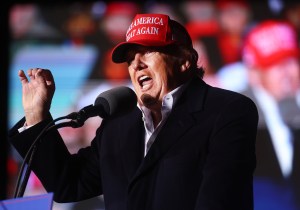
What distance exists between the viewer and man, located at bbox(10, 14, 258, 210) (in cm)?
153

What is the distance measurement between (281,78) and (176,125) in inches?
80.5

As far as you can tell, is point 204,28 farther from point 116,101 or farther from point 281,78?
point 116,101

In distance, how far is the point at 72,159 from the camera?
1868 millimetres

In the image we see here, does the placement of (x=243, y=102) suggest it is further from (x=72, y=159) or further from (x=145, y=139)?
(x=72, y=159)

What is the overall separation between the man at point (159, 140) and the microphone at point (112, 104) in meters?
0.04

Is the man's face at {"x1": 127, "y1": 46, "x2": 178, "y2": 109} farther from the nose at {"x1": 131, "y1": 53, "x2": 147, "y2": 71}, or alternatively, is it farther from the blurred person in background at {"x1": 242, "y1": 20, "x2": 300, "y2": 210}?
the blurred person in background at {"x1": 242, "y1": 20, "x2": 300, "y2": 210}

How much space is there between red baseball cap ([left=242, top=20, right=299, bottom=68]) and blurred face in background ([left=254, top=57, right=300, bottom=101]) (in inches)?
1.3

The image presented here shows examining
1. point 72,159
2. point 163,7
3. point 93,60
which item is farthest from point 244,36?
point 72,159

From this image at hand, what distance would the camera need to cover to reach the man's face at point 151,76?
1.74 m

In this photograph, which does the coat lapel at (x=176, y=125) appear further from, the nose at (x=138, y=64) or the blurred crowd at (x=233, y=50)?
the blurred crowd at (x=233, y=50)

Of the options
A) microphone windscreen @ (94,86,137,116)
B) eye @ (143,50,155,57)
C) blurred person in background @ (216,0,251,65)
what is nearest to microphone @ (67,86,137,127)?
microphone windscreen @ (94,86,137,116)

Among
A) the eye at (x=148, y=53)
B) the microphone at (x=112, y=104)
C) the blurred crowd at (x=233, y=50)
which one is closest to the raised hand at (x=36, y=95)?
the microphone at (x=112, y=104)

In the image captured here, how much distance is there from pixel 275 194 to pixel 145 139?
1868mm

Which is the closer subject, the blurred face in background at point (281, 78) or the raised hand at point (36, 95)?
the raised hand at point (36, 95)
